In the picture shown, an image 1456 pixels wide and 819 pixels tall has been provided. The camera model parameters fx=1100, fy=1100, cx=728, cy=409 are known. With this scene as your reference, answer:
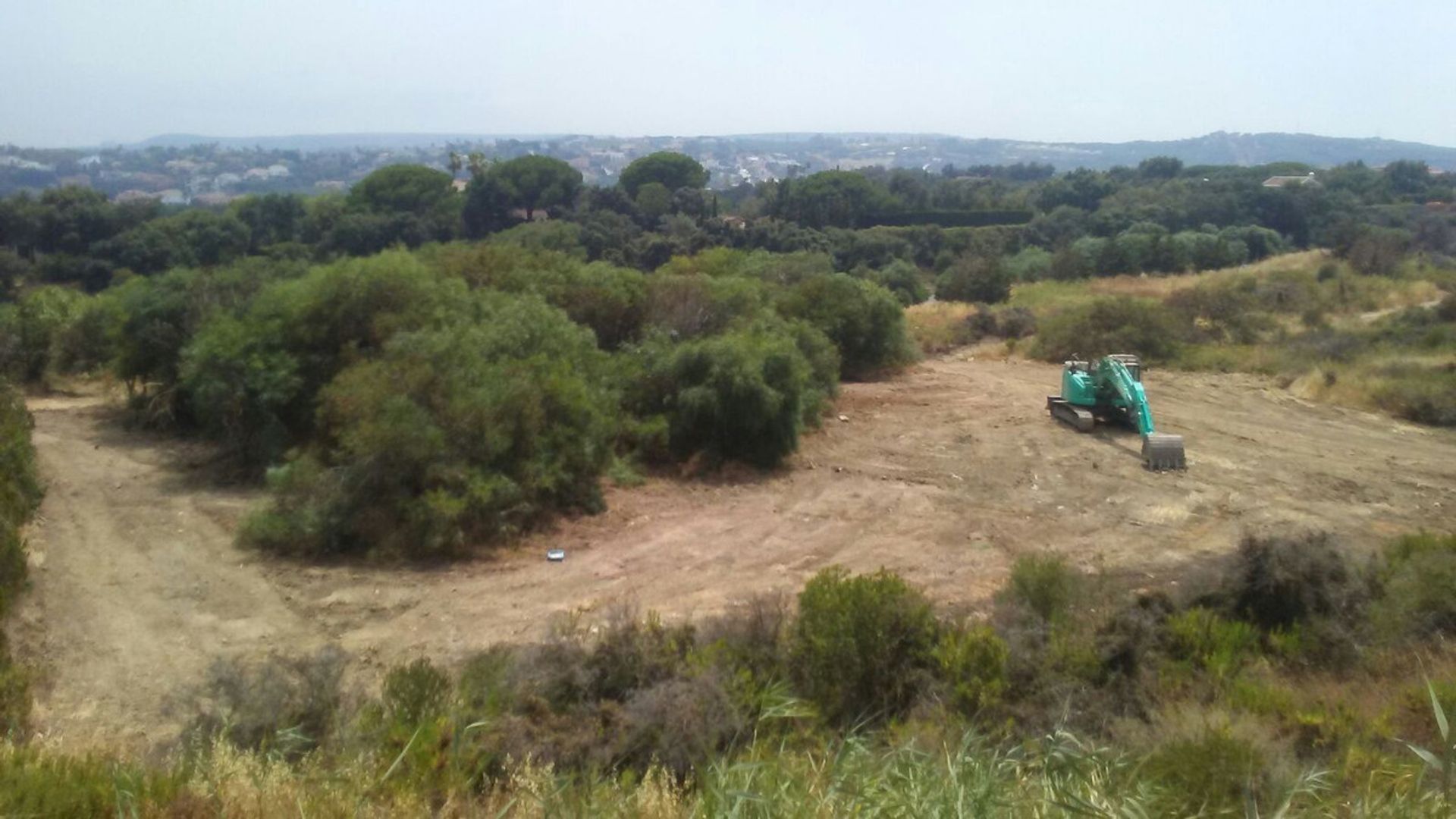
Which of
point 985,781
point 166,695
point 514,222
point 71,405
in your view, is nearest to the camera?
point 985,781

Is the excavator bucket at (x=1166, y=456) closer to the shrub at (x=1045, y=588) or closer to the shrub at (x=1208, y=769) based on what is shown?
the shrub at (x=1045, y=588)

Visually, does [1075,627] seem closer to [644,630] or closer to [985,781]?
[644,630]

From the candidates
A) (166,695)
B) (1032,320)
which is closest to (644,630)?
(166,695)

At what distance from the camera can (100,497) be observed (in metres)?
14.5

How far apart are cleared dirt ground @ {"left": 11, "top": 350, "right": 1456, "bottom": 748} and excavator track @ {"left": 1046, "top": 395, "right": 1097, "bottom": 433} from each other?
31cm

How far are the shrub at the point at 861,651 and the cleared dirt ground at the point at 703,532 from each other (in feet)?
8.91

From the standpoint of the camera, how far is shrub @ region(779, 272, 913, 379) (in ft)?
73.7

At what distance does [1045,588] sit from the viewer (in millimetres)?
8836

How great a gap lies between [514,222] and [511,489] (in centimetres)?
4173

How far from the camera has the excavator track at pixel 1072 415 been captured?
18.2 metres

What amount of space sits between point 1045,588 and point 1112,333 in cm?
1813

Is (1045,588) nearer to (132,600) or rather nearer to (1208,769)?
(1208,769)

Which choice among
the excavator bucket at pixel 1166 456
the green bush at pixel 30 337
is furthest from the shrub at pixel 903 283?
the green bush at pixel 30 337

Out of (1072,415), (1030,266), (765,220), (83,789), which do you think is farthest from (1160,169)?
(83,789)
